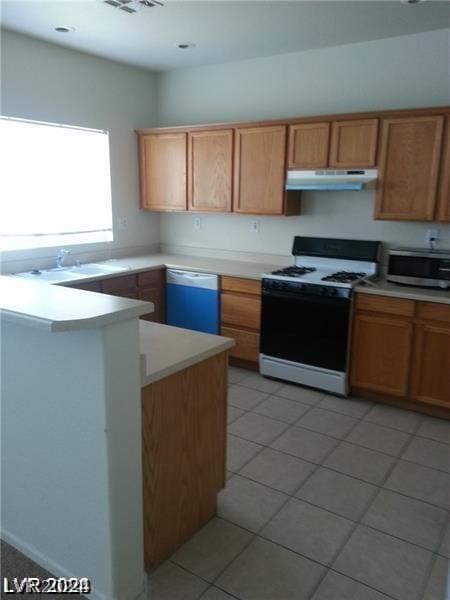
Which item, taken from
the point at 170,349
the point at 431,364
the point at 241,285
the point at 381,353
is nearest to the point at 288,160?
the point at 241,285

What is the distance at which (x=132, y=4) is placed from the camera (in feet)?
9.62

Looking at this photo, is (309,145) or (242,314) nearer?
(309,145)

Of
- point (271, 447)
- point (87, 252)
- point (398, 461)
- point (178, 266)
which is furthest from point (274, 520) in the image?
point (87, 252)

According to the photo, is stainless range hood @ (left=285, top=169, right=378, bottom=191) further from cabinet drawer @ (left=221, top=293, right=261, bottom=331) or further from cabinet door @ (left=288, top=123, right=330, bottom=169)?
cabinet drawer @ (left=221, top=293, right=261, bottom=331)

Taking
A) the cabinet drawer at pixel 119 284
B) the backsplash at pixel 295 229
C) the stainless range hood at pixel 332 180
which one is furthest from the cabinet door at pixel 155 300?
the stainless range hood at pixel 332 180

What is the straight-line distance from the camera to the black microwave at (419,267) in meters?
3.33

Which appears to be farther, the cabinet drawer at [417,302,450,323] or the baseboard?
the cabinet drawer at [417,302,450,323]

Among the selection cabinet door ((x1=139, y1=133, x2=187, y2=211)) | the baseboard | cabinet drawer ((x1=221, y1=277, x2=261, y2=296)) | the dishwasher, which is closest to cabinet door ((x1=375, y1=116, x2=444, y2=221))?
cabinet drawer ((x1=221, y1=277, x2=261, y2=296))

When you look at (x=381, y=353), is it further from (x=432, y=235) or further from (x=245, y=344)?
(x=245, y=344)

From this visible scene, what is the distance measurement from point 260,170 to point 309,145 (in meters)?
0.48

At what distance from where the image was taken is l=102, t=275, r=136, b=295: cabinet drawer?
152 inches

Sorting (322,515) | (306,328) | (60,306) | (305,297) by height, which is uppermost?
(60,306)

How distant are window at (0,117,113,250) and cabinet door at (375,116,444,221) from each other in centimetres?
258

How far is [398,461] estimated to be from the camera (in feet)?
9.18
